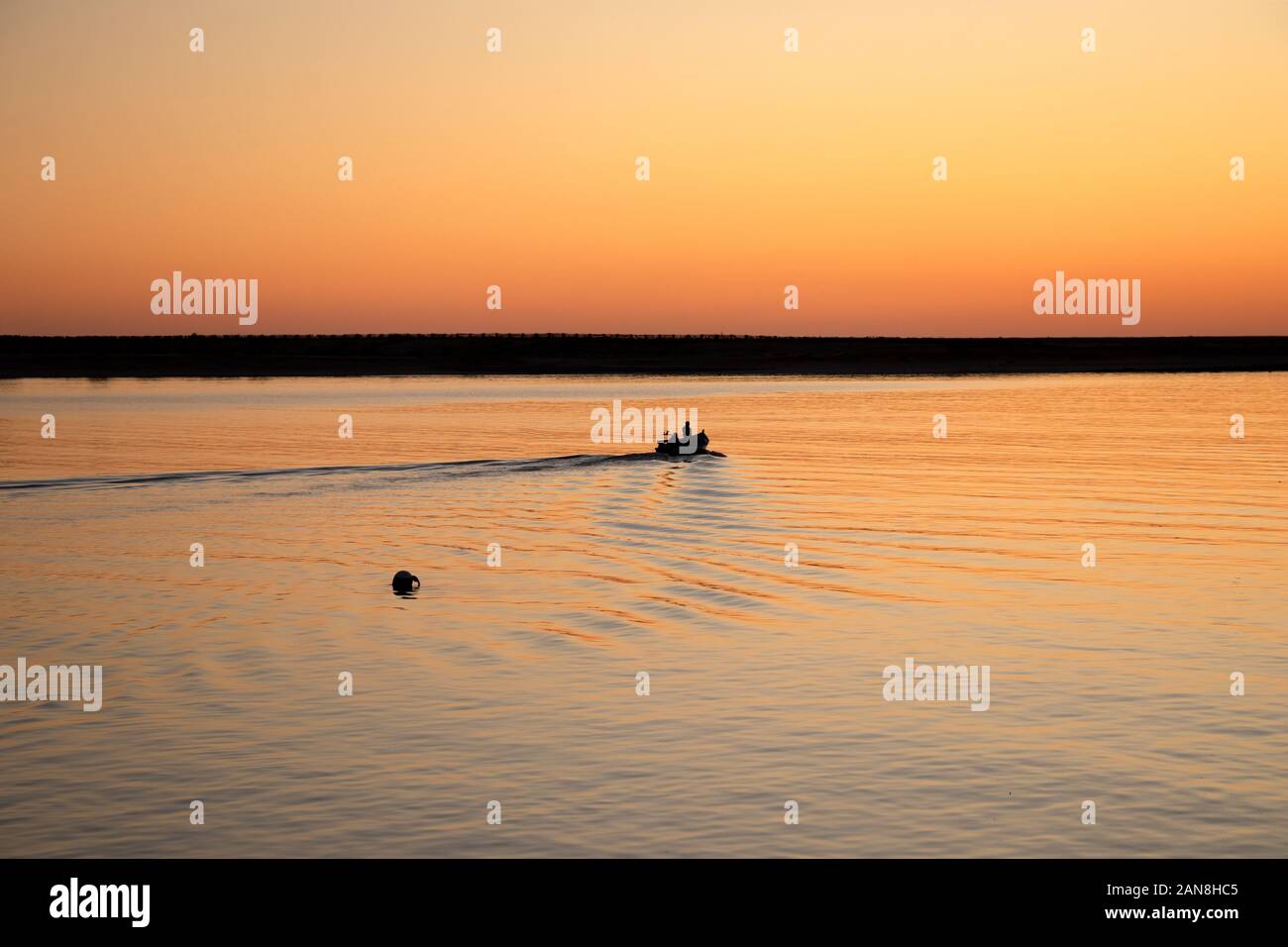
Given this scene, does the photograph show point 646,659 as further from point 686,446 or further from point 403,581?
point 686,446

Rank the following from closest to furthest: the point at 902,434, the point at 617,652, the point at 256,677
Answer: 1. the point at 256,677
2. the point at 617,652
3. the point at 902,434

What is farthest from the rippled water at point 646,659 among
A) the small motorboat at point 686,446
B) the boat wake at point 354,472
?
the small motorboat at point 686,446

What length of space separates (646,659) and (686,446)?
41741mm

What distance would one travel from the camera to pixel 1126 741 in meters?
18.1

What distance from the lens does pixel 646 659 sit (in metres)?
23.0

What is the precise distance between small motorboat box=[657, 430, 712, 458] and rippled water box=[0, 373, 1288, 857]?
890 cm

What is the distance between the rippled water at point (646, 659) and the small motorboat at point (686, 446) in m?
8.90

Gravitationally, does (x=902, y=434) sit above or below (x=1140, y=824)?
above

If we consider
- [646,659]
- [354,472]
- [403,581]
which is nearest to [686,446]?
[354,472]

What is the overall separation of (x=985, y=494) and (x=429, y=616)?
85.1 ft

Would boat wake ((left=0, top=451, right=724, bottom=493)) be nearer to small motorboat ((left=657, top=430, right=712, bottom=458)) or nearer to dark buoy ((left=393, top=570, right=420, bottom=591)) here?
small motorboat ((left=657, top=430, right=712, bottom=458))

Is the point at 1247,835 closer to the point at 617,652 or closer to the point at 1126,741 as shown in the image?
the point at 1126,741

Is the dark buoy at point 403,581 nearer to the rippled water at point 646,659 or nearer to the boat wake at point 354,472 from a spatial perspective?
the rippled water at point 646,659
